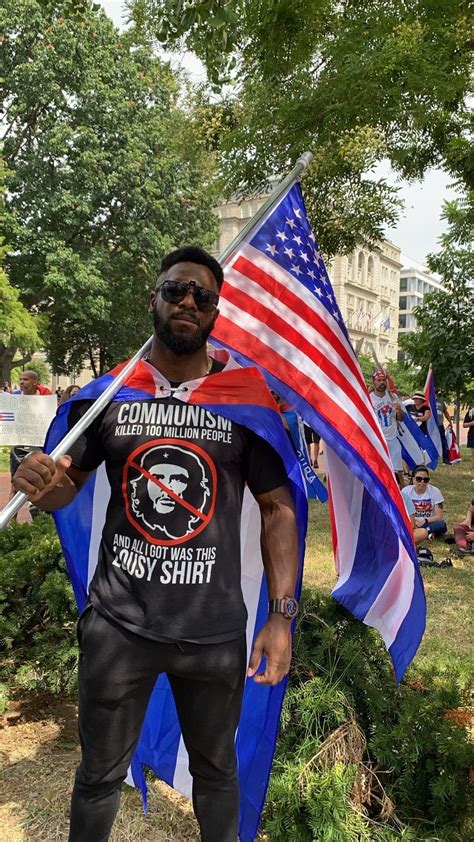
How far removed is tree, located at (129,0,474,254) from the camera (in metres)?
5.94

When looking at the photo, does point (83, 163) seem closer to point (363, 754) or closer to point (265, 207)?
point (265, 207)

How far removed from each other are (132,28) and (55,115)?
19196 mm

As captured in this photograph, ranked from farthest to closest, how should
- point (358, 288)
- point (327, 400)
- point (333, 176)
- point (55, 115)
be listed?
point (358, 288) < point (55, 115) < point (333, 176) < point (327, 400)

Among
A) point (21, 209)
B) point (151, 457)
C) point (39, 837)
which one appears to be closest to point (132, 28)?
point (151, 457)

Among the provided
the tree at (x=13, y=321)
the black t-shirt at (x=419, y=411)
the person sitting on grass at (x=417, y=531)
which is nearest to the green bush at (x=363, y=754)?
the person sitting on grass at (x=417, y=531)

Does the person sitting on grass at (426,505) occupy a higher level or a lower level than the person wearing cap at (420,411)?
lower

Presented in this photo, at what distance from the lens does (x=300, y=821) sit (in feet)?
8.96

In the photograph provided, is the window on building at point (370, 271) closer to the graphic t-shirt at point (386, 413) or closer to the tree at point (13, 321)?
the tree at point (13, 321)

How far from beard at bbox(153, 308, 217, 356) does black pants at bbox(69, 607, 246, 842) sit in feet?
2.94

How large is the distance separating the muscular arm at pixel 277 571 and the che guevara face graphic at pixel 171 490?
250 mm

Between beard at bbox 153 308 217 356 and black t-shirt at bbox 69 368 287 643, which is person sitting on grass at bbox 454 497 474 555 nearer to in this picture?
black t-shirt at bbox 69 368 287 643

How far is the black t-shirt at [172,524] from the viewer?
210 cm

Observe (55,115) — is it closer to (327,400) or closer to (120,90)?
(120,90)

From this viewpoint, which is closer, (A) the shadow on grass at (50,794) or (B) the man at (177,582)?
(B) the man at (177,582)
